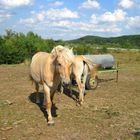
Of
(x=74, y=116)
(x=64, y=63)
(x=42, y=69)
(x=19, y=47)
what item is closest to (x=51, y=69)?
(x=42, y=69)

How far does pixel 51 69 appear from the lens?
27.3 feet

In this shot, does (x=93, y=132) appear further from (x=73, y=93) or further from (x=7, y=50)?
(x=7, y=50)

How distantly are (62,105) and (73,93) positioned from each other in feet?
7.43

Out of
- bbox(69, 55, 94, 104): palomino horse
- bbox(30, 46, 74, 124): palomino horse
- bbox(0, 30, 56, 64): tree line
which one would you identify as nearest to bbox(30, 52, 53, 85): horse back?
bbox(30, 46, 74, 124): palomino horse

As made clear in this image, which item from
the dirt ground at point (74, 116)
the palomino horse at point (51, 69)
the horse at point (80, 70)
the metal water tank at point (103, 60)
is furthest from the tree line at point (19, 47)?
the palomino horse at point (51, 69)

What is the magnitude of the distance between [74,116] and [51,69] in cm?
154

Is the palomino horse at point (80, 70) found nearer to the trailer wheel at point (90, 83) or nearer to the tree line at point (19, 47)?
the trailer wheel at point (90, 83)

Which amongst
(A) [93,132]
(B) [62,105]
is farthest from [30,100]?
(A) [93,132]

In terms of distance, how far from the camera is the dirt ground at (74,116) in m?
7.45

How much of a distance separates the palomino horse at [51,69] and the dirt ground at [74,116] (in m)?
0.54

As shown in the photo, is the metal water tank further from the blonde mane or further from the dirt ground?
the blonde mane

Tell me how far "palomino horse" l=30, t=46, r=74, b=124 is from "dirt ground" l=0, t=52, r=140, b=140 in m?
0.54

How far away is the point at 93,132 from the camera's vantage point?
7613 millimetres

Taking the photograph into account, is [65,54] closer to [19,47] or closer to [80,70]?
[80,70]
